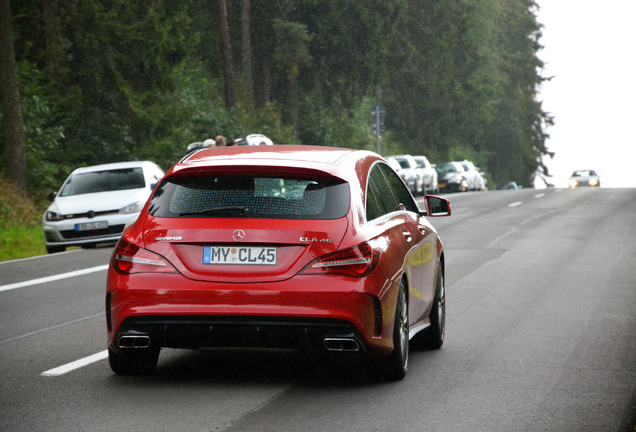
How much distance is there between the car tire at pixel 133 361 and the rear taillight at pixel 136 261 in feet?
2.23

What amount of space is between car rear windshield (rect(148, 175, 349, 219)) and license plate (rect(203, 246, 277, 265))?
0.79ft

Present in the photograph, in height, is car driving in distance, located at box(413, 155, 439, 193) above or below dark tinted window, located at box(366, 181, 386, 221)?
below

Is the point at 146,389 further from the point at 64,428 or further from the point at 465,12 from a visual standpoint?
the point at 465,12

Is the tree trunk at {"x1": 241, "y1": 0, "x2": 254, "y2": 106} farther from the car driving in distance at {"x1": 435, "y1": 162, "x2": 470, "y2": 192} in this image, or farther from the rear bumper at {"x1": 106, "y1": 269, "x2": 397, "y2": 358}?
the rear bumper at {"x1": 106, "y1": 269, "x2": 397, "y2": 358}

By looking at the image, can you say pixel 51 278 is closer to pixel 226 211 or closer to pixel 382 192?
pixel 382 192

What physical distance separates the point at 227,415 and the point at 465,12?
69.3 m

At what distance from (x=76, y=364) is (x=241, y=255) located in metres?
2.08

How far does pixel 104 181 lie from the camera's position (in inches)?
884

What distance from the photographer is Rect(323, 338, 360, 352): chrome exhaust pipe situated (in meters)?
7.38

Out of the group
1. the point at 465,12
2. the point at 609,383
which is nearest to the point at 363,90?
the point at 465,12

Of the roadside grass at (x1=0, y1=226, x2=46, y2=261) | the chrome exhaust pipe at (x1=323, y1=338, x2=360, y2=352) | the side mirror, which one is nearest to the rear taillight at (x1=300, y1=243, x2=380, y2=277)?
the chrome exhaust pipe at (x1=323, y1=338, x2=360, y2=352)

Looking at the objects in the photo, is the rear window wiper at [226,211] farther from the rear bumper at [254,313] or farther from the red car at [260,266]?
the rear bumper at [254,313]

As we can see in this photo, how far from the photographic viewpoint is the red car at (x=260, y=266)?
7.28m

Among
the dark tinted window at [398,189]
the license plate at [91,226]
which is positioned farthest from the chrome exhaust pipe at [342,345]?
the license plate at [91,226]
